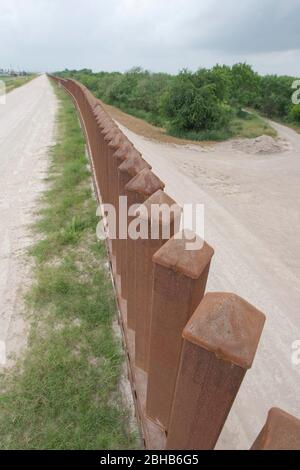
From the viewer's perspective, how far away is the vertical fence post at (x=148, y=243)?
50.4 inches

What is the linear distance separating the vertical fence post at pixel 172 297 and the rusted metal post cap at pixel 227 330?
7.1 inches

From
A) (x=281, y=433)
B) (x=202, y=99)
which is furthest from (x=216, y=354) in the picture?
(x=202, y=99)

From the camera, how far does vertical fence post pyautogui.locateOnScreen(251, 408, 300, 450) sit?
0.76m

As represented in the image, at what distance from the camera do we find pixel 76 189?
18.5 feet

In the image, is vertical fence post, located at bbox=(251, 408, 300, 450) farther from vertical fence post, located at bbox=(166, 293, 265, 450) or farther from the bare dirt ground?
the bare dirt ground

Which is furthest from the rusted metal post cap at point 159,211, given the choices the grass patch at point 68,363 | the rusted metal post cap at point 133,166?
the grass patch at point 68,363

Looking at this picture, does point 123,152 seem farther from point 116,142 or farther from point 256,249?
point 256,249

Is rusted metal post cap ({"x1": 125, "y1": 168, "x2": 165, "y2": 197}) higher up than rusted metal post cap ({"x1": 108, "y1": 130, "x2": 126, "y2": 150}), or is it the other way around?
rusted metal post cap ({"x1": 125, "y1": 168, "x2": 165, "y2": 197})

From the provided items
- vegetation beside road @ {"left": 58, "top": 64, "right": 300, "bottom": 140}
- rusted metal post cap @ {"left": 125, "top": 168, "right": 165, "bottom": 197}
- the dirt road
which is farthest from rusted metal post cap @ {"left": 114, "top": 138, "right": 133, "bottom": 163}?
vegetation beside road @ {"left": 58, "top": 64, "right": 300, "bottom": 140}

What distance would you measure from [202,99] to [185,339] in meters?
18.4

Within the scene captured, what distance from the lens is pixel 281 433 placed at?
782mm

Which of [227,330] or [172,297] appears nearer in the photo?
[227,330]

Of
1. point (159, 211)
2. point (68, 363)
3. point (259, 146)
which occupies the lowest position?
point (259, 146)

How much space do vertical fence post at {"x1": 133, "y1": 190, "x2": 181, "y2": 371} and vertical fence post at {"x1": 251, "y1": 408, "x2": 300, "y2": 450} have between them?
27.4 inches
